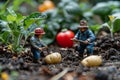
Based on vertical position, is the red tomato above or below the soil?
above

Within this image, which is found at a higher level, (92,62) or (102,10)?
(102,10)

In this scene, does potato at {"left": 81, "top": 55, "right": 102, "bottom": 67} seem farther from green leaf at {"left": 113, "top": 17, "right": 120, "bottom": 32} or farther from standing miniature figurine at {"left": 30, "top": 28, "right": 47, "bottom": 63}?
green leaf at {"left": 113, "top": 17, "right": 120, "bottom": 32}

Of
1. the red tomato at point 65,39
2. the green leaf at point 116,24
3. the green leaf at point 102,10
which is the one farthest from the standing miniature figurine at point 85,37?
the green leaf at point 102,10

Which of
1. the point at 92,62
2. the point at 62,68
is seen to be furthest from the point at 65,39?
the point at 62,68

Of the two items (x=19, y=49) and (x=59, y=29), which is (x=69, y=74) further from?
(x=59, y=29)

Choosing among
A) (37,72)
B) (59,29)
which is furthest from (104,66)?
(59,29)

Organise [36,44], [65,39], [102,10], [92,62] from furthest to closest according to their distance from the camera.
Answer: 1. [102,10]
2. [65,39]
3. [36,44]
4. [92,62]

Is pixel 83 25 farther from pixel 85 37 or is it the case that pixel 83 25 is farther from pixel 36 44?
pixel 36 44

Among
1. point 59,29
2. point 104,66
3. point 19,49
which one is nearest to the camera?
point 104,66

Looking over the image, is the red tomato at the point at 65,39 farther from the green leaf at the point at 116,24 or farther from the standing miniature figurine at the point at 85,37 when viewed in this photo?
the standing miniature figurine at the point at 85,37

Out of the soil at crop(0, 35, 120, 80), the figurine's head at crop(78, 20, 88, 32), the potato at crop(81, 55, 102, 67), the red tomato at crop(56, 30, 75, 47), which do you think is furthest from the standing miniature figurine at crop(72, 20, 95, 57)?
the red tomato at crop(56, 30, 75, 47)

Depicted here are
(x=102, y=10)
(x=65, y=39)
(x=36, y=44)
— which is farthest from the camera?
(x=102, y=10)
